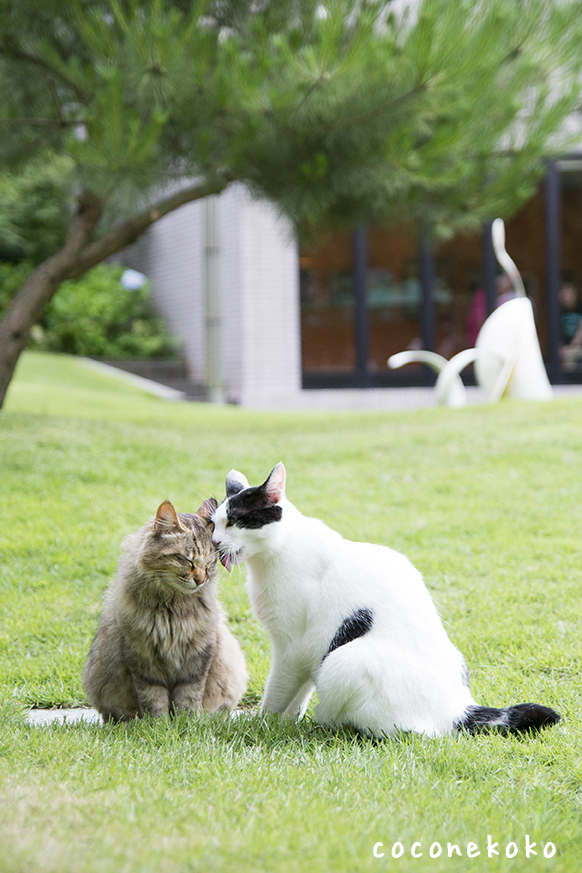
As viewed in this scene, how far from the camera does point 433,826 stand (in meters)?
1.91

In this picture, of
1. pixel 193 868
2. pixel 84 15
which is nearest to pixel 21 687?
pixel 193 868

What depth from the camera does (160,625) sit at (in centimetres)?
256

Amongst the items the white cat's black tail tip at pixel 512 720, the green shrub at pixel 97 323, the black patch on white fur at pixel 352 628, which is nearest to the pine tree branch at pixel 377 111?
the black patch on white fur at pixel 352 628

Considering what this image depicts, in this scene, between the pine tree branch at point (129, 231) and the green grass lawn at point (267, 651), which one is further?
the pine tree branch at point (129, 231)

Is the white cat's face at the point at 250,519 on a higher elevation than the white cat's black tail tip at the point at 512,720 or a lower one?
higher

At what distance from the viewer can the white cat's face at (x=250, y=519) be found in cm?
254

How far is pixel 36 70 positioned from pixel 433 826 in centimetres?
664

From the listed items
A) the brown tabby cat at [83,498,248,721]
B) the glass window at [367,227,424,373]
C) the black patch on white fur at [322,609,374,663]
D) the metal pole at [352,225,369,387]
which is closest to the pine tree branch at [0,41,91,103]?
the brown tabby cat at [83,498,248,721]

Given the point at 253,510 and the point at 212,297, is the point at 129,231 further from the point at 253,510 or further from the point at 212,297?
the point at 212,297

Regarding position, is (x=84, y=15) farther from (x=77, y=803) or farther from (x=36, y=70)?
(x=77, y=803)

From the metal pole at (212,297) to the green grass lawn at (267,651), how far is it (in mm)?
5320

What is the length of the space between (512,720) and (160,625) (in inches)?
44.1

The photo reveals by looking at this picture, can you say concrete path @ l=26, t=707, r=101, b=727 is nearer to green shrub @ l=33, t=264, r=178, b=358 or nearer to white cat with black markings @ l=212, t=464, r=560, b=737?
white cat with black markings @ l=212, t=464, r=560, b=737

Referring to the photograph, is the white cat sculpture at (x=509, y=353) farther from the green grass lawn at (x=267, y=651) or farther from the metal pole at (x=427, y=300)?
the metal pole at (x=427, y=300)
